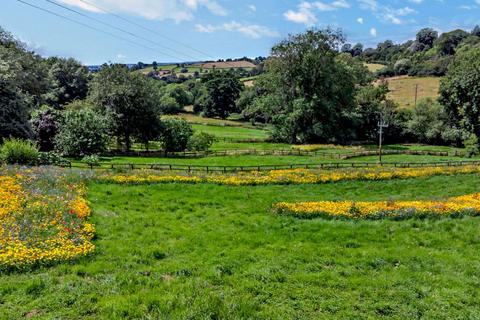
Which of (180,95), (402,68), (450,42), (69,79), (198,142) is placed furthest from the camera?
(450,42)

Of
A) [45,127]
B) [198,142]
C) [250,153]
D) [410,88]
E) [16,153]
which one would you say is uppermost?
[410,88]

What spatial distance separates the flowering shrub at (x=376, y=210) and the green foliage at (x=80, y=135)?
32141mm

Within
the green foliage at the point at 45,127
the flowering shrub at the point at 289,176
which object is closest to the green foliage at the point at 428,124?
the flowering shrub at the point at 289,176

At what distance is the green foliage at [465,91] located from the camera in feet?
219

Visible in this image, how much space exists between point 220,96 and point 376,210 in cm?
11067

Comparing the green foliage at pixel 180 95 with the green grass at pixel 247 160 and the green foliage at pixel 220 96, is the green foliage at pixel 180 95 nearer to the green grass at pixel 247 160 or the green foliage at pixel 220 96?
the green foliage at pixel 220 96

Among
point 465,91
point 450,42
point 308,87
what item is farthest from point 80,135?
point 450,42

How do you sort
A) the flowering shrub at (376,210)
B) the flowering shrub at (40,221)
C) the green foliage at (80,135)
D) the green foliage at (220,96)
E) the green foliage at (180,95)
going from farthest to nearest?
the green foliage at (180,95) → the green foliage at (220,96) → the green foliage at (80,135) → the flowering shrub at (376,210) → the flowering shrub at (40,221)

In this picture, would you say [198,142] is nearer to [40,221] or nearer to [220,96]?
[40,221]

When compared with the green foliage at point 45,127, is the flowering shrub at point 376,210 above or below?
below

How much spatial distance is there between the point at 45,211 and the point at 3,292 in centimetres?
674

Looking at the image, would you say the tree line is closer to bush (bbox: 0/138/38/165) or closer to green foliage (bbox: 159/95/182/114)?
bush (bbox: 0/138/38/165)

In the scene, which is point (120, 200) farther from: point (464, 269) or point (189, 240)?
point (464, 269)

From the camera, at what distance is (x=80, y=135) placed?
1811 inches
